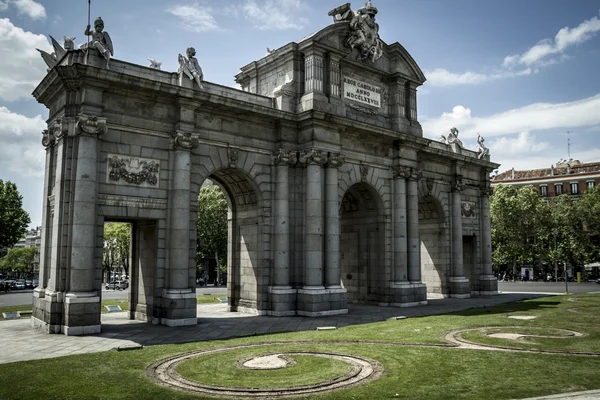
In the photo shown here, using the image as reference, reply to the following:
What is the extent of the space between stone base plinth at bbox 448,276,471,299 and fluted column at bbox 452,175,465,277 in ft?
1.37

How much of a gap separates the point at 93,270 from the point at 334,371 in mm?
12081

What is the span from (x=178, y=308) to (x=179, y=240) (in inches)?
118

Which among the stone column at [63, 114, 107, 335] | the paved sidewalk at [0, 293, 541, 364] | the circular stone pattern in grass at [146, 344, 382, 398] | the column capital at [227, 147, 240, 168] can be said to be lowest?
the paved sidewalk at [0, 293, 541, 364]

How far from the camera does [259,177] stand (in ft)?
85.4

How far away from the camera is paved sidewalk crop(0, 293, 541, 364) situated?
16.3 meters

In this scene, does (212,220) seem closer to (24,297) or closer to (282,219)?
(24,297)

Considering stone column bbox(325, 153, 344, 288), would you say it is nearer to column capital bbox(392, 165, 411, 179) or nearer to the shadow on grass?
the shadow on grass

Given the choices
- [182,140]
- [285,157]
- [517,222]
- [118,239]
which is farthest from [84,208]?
[517,222]

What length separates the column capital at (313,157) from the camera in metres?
26.1

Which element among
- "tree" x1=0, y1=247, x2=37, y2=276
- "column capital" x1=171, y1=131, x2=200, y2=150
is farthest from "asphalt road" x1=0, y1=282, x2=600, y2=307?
"tree" x1=0, y1=247, x2=37, y2=276

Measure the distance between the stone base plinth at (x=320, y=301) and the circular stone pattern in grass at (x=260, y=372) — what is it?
9809 mm

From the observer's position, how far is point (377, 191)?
98.9 feet

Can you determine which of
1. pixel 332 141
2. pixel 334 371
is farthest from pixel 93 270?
pixel 332 141

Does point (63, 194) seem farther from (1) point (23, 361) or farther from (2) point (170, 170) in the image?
(1) point (23, 361)
